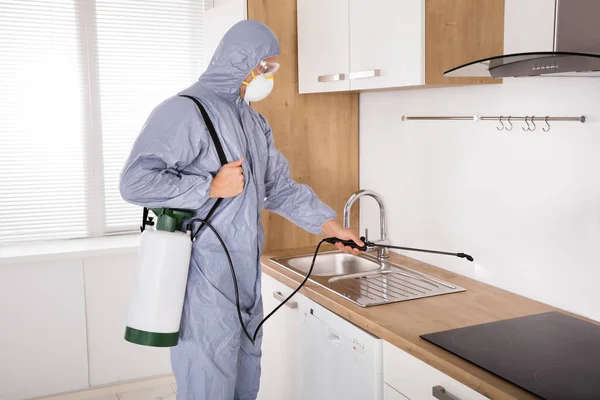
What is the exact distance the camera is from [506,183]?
7.29ft

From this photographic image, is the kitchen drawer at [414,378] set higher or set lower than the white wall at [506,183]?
lower

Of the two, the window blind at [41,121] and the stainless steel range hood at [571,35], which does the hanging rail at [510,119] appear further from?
the window blind at [41,121]

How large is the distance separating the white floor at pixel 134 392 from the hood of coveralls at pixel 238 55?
1.83m

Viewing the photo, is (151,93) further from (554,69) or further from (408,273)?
(554,69)

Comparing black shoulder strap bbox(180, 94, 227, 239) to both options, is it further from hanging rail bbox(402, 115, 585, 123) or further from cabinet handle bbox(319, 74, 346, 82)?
hanging rail bbox(402, 115, 585, 123)

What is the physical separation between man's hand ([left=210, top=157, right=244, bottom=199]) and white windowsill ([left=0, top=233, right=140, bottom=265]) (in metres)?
1.40

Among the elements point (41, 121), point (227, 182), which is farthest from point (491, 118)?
point (41, 121)

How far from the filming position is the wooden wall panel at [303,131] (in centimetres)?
284

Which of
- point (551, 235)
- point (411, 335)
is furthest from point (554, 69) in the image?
point (411, 335)

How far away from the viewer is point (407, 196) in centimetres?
276

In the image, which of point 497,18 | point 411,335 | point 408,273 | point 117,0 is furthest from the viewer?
point 117,0

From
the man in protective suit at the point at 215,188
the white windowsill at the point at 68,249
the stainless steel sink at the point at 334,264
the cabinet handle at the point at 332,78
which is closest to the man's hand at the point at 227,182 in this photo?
the man in protective suit at the point at 215,188

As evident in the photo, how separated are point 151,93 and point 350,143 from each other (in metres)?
1.11

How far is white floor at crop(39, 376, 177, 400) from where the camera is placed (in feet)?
10.6
